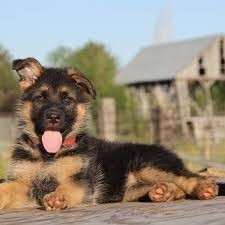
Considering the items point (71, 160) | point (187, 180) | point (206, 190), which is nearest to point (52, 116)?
point (71, 160)

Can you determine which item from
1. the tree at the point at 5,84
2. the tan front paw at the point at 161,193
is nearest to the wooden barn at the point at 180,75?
the tree at the point at 5,84

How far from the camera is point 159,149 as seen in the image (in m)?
6.80

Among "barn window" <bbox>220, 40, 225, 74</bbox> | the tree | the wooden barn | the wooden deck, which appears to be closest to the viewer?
the wooden deck

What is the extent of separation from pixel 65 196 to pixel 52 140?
0.82 metres

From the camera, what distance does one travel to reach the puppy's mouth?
602cm

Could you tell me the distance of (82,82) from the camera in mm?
6453

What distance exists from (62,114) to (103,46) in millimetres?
68460

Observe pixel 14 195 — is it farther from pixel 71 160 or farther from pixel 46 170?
pixel 71 160

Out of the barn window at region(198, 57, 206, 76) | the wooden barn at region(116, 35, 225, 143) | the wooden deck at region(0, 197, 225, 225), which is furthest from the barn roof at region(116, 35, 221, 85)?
the wooden deck at region(0, 197, 225, 225)

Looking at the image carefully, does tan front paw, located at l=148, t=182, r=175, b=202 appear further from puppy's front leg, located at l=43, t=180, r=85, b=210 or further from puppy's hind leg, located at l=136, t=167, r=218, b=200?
puppy's front leg, located at l=43, t=180, r=85, b=210

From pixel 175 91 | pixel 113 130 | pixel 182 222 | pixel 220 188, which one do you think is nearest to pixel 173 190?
pixel 220 188

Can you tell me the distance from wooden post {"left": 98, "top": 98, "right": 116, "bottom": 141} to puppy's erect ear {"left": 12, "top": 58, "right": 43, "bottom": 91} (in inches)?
602

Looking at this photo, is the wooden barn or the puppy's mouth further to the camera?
the wooden barn

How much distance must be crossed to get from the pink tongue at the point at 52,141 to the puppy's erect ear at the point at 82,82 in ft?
1.77
